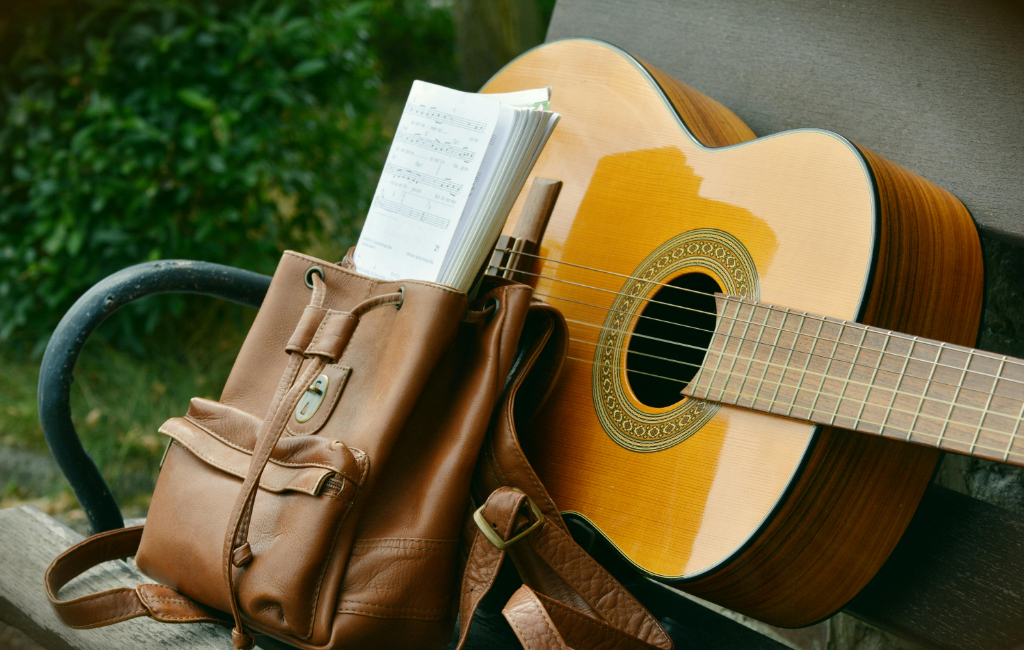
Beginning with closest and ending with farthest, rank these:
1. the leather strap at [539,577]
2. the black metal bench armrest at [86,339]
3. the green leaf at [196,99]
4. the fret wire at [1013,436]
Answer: the fret wire at [1013,436], the leather strap at [539,577], the black metal bench armrest at [86,339], the green leaf at [196,99]

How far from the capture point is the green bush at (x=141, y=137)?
2.15 meters

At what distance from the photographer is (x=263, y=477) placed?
84 cm

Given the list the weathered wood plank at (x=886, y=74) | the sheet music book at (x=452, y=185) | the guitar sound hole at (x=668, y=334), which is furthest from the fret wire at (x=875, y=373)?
the sheet music book at (x=452, y=185)

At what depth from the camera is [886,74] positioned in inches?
41.8

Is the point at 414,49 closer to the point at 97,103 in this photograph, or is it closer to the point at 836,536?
the point at 97,103

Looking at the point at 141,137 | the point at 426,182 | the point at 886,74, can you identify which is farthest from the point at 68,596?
the point at 141,137

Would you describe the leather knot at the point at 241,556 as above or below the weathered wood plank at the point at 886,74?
below

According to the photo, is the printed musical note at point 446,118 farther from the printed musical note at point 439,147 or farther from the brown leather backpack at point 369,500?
the brown leather backpack at point 369,500

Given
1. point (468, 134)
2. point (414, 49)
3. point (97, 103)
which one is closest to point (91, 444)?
point (97, 103)

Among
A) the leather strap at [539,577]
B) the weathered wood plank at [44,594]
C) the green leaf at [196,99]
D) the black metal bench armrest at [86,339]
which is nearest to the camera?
the leather strap at [539,577]

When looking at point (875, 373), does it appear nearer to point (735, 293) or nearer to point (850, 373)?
point (850, 373)

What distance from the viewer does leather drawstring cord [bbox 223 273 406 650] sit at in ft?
2.66

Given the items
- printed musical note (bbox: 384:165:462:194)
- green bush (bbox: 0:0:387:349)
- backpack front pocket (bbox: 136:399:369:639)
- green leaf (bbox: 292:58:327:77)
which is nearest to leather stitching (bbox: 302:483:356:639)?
backpack front pocket (bbox: 136:399:369:639)

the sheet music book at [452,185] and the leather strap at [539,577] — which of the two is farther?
the sheet music book at [452,185]
